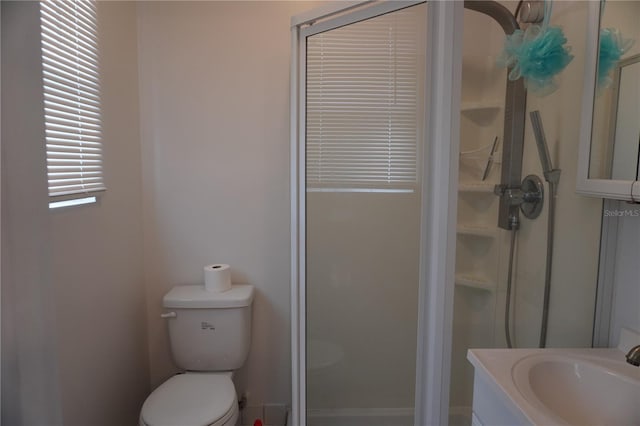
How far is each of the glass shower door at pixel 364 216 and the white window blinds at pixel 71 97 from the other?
0.86m

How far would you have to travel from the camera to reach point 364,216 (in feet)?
5.26

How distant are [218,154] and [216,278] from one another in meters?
0.64

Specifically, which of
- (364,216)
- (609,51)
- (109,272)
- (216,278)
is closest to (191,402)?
(216,278)

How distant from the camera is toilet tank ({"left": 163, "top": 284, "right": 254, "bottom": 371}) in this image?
1.78m

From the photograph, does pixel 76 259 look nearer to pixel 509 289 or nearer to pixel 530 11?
pixel 509 289

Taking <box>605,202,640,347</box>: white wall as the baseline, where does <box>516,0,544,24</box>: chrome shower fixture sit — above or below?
above

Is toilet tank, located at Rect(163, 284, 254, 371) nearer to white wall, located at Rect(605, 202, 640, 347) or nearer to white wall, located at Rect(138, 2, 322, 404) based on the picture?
white wall, located at Rect(138, 2, 322, 404)

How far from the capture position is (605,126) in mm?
1135

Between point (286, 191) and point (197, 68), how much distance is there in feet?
2.52

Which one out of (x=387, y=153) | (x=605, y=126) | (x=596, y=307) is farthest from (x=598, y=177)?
(x=387, y=153)

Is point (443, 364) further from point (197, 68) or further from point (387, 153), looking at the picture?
point (197, 68)

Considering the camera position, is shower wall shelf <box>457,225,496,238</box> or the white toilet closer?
shower wall shelf <box>457,225,496,238</box>

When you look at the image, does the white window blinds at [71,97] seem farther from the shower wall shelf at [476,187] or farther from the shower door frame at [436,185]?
the shower wall shelf at [476,187]

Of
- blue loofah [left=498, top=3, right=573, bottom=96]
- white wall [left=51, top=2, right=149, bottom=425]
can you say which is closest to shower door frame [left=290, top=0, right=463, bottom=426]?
blue loofah [left=498, top=3, right=573, bottom=96]
